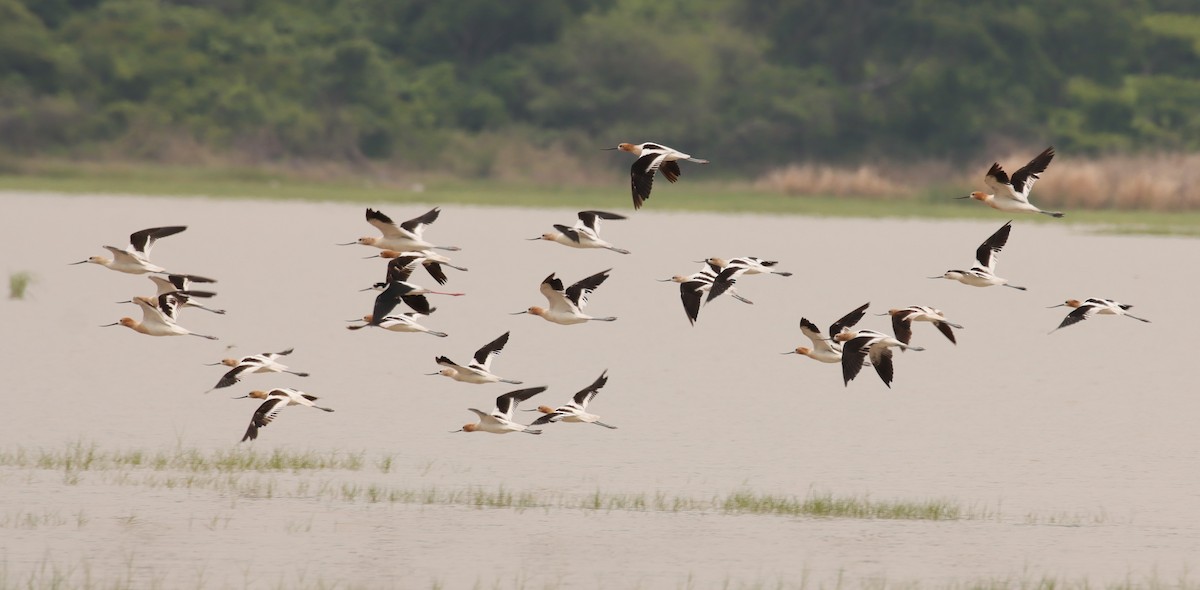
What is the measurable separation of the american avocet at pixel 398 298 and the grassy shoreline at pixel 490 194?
116 ft

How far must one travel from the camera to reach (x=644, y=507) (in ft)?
49.7

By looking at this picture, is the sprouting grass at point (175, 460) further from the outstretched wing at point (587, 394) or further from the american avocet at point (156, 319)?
the outstretched wing at point (587, 394)

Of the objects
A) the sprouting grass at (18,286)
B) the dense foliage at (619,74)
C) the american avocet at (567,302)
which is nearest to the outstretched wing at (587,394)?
the american avocet at (567,302)

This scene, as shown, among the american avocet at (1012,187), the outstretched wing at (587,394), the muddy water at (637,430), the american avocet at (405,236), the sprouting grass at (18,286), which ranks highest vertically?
the american avocet at (1012,187)

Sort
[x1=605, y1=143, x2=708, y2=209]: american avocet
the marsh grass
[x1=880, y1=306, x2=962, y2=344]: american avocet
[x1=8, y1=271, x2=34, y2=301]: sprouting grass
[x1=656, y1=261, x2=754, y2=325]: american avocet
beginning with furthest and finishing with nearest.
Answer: [x1=8, y1=271, x2=34, y2=301]: sprouting grass
[x1=656, y1=261, x2=754, y2=325]: american avocet
[x1=880, y1=306, x2=962, y2=344]: american avocet
the marsh grass
[x1=605, y1=143, x2=708, y2=209]: american avocet

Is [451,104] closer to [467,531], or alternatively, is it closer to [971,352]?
[971,352]

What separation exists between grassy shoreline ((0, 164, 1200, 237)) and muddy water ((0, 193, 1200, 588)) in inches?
643

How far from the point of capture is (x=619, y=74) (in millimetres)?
69500

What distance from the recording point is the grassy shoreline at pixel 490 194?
53.4 metres

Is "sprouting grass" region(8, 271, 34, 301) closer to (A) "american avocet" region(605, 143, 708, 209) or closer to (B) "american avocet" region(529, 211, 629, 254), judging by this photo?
(B) "american avocet" region(529, 211, 629, 254)

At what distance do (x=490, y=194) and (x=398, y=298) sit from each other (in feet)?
144

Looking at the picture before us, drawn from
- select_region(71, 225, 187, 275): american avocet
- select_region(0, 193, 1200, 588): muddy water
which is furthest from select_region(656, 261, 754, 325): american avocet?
select_region(71, 225, 187, 275): american avocet

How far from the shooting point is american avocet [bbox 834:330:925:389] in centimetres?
1497

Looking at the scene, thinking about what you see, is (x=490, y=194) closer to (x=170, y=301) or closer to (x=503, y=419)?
(x=170, y=301)
